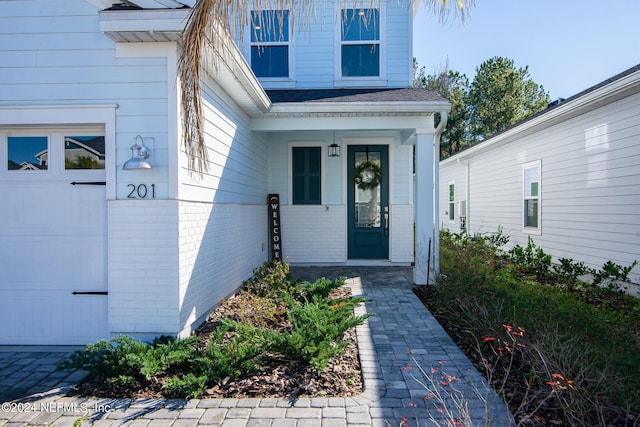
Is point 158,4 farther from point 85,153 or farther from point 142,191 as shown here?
point 142,191

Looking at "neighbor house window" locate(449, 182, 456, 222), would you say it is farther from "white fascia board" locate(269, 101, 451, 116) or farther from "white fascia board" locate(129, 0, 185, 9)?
"white fascia board" locate(129, 0, 185, 9)

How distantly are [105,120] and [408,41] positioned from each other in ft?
22.7

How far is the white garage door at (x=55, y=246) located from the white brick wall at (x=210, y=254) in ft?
2.78

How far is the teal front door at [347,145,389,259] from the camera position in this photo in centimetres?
919

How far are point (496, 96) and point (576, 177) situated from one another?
56.8 ft

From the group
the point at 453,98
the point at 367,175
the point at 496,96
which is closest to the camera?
the point at 367,175

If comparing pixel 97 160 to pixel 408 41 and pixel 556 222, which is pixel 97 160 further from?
pixel 556 222

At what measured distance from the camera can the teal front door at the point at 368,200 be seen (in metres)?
9.19

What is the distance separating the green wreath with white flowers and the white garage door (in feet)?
19.1

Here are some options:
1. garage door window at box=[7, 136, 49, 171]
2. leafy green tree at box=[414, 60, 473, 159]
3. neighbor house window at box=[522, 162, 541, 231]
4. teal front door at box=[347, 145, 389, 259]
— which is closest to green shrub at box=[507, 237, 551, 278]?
neighbor house window at box=[522, 162, 541, 231]

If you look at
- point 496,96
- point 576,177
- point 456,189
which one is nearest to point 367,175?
point 576,177

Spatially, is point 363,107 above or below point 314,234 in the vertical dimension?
above

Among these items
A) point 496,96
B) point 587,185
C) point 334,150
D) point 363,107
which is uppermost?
point 496,96

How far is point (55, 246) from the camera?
434 centimetres
